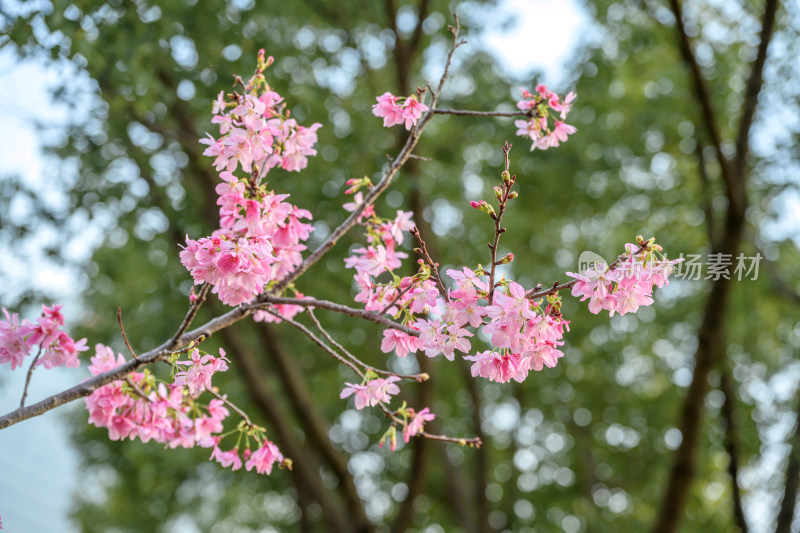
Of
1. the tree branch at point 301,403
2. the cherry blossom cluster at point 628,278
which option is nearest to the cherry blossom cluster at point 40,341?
the cherry blossom cluster at point 628,278

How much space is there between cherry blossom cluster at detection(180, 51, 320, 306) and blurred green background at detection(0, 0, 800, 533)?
1375 mm

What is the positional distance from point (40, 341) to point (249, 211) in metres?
0.69

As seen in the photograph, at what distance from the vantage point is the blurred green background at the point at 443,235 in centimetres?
437

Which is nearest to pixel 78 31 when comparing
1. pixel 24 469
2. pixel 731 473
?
pixel 731 473

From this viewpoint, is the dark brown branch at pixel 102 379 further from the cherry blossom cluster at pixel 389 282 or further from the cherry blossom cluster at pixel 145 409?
the cherry blossom cluster at pixel 389 282

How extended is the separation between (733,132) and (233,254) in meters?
5.48

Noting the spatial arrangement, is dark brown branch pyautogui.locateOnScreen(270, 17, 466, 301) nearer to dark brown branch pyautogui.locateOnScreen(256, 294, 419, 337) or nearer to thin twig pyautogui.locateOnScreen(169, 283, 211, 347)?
dark brown branch pyautogui.locateOnScreen(256, 294, 419, 337)

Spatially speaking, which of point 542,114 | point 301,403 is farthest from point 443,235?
point 542,114

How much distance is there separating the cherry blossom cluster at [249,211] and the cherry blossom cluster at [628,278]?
70cm

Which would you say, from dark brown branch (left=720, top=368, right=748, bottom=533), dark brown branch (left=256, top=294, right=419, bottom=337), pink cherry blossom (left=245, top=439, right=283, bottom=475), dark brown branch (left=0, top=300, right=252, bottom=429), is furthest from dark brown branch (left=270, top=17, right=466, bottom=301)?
dark brown branch (left=720, top=368, right=748, bottom=533)

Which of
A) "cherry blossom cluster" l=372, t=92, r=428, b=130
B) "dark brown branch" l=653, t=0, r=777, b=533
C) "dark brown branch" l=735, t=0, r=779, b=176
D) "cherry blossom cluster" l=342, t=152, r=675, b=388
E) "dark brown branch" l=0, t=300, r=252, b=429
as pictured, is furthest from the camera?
"dark brown branch" l=653, t=0, r=777, b=533

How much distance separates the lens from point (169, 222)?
179 inches

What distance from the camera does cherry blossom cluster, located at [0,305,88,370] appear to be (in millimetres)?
1868

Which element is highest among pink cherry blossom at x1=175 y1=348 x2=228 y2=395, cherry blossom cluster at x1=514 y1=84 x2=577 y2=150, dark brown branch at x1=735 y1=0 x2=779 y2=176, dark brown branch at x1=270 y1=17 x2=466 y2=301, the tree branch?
dark brown branch at x1=735 y1=0 x2=779 y2=176
